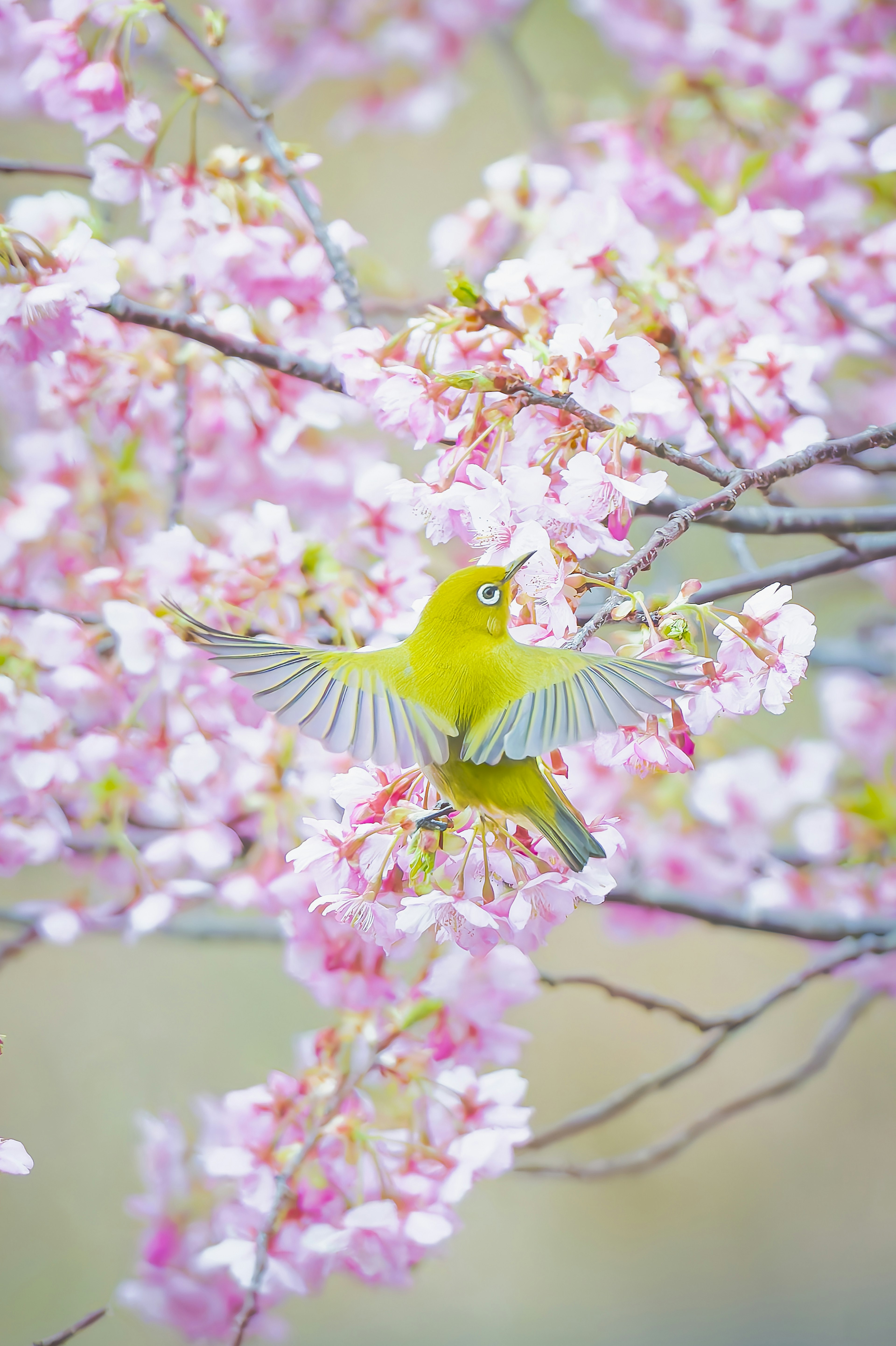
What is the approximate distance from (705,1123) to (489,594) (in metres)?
0.60

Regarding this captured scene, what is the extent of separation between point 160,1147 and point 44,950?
59.4 inches

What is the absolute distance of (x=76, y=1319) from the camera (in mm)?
2094

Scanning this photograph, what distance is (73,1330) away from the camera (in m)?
0.56

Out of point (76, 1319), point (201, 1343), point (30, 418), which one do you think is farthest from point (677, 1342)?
point (30, 418)

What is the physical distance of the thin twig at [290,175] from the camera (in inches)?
29.5

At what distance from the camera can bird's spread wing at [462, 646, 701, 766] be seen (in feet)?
1.35

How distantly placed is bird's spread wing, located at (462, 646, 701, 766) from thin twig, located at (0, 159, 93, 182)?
1.79 feet

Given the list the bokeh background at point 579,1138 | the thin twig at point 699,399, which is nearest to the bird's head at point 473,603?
the thin twig at point 699,399

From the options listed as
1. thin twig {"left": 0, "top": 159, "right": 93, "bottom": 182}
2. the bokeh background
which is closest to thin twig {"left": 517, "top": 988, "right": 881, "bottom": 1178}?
thin twig {"left": 0, "top": 159, "right": 93, "bottom": 182}

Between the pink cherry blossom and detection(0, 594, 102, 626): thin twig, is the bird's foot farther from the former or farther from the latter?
detection(0, 594, 102, 626): thin twig

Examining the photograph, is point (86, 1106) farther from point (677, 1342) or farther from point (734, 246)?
point (734, 246)

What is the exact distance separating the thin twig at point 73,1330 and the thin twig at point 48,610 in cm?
47

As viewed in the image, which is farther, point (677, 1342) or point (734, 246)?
point (677, 1342)

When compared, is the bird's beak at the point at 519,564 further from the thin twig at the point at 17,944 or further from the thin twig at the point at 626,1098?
the thin twig at the point at 17,944
